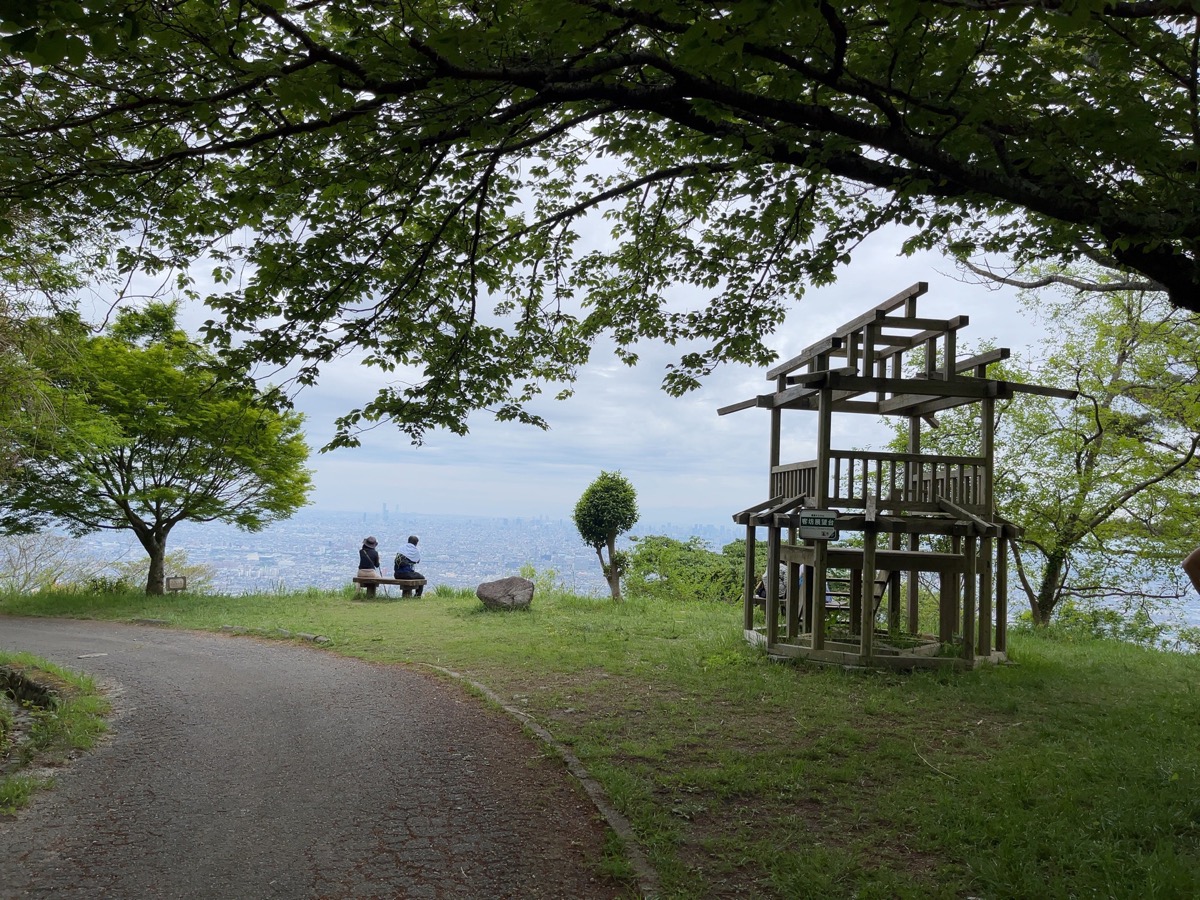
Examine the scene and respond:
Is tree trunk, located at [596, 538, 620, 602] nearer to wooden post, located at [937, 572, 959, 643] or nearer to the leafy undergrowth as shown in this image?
wooden post, located at [937, 572, 959, 643]

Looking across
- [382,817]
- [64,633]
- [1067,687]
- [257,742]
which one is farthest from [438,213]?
[64,633]

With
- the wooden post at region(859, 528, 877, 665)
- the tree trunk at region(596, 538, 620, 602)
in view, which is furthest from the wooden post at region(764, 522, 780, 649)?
the tree trunk at region(596, 538, 620, 602)

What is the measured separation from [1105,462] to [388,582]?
654 inches

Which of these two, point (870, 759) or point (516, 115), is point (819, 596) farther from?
point (516, 115)

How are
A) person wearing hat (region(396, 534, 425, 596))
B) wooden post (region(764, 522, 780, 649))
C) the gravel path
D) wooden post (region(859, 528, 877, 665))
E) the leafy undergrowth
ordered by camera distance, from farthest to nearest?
person wearing hat (region(396, 534, 425, 596)) → wooden post (region(764, 522, 780, 649)) → wooden post (region(859, 528, 877, 665)) → the leafy undergrowth → the gravel path

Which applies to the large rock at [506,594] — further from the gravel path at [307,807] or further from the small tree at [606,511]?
the gravel path at [307,807]

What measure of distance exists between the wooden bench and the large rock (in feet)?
11.5

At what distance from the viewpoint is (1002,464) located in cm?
1852

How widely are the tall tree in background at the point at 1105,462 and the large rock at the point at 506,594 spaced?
31.1ft

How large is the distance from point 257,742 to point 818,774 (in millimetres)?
4833

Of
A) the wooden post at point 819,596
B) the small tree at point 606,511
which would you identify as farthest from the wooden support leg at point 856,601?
the small tree at point 606,511

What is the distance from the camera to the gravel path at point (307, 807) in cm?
451

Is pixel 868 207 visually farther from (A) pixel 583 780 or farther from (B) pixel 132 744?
(B) pixel 132 744

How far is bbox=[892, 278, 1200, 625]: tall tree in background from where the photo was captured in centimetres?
1714
